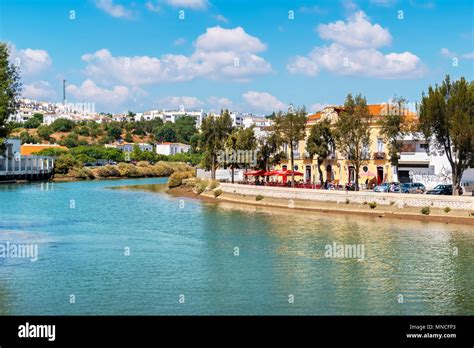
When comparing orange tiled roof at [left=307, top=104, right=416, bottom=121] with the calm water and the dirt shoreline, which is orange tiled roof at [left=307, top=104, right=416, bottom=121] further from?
the calm water

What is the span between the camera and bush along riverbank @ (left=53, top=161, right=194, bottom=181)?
129837 mm

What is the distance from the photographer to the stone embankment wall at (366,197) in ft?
160

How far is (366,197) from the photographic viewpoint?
54875 mm

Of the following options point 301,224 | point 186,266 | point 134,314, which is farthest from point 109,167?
point 134,314

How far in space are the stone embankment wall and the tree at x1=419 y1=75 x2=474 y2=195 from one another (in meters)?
4.31

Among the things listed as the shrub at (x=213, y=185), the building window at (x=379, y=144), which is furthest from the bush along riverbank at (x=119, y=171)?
the building window at (x=379, y=144)

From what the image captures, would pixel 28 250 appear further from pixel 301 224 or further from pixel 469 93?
pixel 469 93

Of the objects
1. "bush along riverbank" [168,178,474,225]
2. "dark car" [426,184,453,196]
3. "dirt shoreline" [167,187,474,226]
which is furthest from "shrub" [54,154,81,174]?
"dark car" [426,184,453,196]

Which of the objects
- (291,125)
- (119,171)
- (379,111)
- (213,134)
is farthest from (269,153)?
(119,171)

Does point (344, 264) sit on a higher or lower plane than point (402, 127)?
lower

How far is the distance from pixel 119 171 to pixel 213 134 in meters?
55.7

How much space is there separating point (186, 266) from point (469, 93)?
31.9 metres

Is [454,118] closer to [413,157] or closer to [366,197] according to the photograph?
[366,197]
